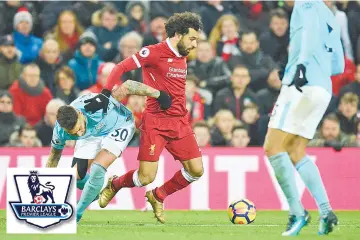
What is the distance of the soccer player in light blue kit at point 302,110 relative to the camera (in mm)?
9172

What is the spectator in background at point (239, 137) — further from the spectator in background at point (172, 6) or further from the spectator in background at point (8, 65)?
the spectator in background at point (8, 65)

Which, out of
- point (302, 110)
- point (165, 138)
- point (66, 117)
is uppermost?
point (302, 110)

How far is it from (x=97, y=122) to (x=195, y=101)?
4.96 m

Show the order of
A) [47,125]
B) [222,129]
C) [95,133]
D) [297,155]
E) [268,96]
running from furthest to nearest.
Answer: [268,96] → [222,129] → [47,125] → [95,133] → [297,155]

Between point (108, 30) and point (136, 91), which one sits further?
point (108, 30)

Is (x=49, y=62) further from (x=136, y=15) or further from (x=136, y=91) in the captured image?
(x=136, y=91)

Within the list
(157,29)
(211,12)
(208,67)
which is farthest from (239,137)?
(211,12)

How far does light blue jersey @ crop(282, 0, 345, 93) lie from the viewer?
916cm

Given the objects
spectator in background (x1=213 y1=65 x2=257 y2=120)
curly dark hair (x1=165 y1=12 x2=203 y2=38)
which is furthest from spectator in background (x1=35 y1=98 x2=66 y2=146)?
curly dark hair (x1=165 y1=12 x2=203 y2=38)

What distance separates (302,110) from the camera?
30.3 feet

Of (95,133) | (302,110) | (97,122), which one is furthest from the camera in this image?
(95,133)

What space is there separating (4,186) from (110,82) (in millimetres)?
3854

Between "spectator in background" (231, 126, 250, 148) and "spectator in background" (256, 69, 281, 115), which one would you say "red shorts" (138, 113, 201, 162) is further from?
"spectator in background" (256, 69, 281, 115)

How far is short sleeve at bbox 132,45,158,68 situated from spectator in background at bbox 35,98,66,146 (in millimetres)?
4165
